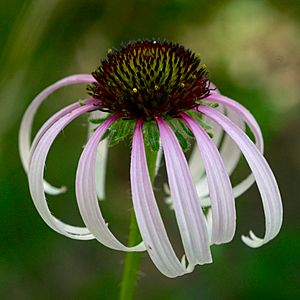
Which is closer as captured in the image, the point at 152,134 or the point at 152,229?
the point at 152,229

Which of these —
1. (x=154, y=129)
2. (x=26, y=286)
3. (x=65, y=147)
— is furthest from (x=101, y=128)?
(x=65, y=147)

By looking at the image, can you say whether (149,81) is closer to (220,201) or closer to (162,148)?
(162,148)

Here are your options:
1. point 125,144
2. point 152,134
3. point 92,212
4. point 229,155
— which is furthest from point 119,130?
point 125,144

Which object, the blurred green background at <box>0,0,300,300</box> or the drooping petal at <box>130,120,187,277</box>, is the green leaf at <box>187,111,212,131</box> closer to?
the drooping petal at <box>130,120,187,277</box>

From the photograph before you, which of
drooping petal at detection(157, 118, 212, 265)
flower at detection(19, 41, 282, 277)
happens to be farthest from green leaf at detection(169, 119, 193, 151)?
drooping petal at detection(157, 118, 212, 265)

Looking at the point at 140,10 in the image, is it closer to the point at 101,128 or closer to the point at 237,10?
the point at 237,10

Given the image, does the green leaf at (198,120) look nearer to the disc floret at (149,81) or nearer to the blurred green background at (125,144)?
the disc floret at (149,81)

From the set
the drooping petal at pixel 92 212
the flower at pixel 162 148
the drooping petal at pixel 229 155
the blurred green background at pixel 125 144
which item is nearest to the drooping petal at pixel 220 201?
the flower at pixel 162 148
